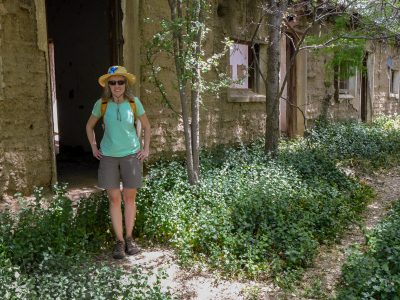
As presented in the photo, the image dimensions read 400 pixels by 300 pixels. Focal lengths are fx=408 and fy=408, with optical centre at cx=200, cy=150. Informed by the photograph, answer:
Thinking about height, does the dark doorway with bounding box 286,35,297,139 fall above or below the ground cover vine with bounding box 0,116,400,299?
above

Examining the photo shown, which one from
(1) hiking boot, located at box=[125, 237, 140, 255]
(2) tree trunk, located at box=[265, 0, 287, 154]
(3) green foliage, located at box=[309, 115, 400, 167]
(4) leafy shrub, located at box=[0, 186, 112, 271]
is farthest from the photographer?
(3) green foliage, located at box=[309, 115, 400, 167]

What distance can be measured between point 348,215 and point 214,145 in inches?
105

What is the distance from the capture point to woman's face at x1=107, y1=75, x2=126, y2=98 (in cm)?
401

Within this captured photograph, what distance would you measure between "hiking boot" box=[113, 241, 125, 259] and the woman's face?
148 centimetres

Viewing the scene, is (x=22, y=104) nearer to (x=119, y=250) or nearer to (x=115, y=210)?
(x=115, y=210)

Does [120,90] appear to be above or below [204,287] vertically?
A: above

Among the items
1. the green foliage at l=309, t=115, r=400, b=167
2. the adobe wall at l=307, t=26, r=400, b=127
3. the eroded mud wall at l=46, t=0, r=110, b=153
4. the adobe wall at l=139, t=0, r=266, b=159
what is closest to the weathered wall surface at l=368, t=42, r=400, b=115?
the adobe wall at l=307, t=26, r=400, b=127

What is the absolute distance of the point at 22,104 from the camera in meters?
4.32

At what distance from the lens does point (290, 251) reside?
3965mm

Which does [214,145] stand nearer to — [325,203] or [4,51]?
[325,203]

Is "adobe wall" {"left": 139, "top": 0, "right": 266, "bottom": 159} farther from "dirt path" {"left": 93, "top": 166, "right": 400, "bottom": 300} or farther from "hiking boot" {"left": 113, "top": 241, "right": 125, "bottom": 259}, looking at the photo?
"dirt path" {"left": 93, "top": 166, "right": 400, "bottom": 300}

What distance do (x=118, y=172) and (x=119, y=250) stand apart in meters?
0.77

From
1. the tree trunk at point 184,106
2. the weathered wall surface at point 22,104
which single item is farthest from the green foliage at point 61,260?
the tree trunk at point 184,106

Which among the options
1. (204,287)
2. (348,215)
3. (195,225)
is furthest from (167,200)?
(348,215)
